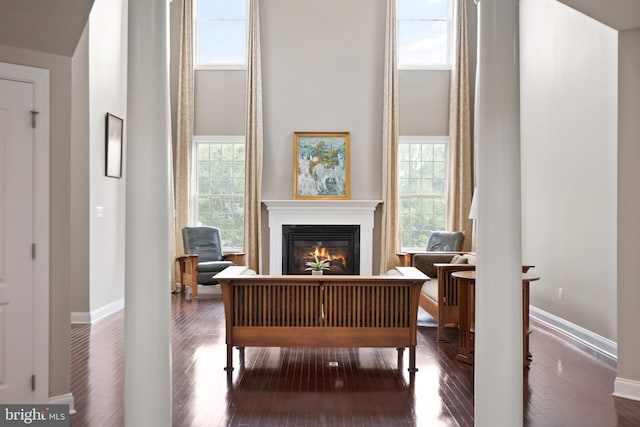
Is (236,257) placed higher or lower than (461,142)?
lower

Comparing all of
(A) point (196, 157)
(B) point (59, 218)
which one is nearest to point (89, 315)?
(B) point (59, 218)

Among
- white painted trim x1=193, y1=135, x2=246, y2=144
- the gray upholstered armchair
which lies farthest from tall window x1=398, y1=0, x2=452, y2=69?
the gray upholstered armchair

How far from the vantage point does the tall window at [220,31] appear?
344 inches

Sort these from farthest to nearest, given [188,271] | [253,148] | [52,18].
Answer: [253,148], [188,271], [52,18]

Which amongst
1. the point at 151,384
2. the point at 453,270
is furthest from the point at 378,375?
the point at 151,384

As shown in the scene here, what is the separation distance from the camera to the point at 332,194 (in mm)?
8484

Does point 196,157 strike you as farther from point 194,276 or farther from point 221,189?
point 194,276

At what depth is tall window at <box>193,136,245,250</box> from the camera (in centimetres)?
873

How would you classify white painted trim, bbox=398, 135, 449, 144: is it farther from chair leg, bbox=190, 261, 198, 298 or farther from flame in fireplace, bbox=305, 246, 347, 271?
chair leg, bbox=190, 261, 198, 298

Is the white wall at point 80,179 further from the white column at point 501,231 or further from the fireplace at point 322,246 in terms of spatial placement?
the white column at point 501,231

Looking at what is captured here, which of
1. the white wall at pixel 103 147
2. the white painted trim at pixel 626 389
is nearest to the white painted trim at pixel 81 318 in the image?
the white wall at pixel 103 147

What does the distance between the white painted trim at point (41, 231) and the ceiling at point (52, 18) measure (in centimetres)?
17

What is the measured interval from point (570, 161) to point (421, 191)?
3317mm

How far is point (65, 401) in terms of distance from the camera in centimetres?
333
